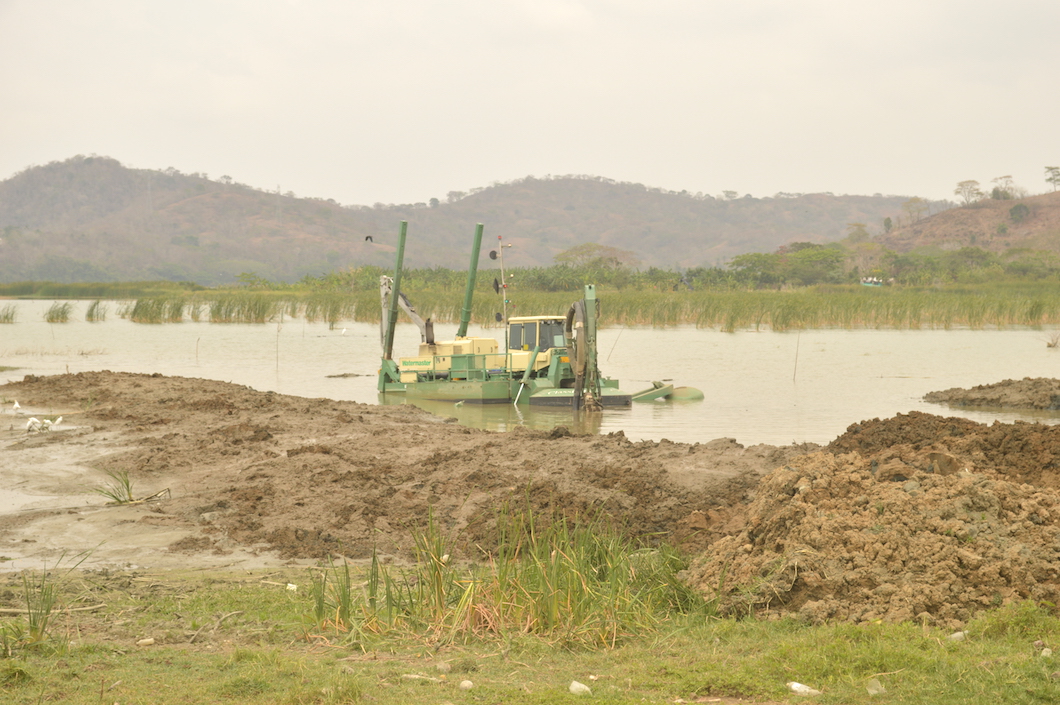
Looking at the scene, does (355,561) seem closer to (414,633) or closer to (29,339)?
(414,633)

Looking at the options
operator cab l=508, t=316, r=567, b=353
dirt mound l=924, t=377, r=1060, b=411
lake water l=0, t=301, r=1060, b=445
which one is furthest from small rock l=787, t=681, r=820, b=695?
dirt mound l=924, t=377, r=1060, b=411

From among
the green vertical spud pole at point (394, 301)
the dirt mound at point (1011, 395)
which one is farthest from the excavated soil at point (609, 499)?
the dirt mound at point (1011, 395)

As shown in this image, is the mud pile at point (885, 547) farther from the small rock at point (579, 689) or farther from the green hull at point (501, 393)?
the green hull at point (501, 393)

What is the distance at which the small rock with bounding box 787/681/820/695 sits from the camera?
4.36m

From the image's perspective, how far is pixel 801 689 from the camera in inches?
172

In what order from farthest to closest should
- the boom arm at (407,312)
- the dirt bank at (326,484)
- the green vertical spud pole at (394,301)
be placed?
the green vertical spud pole at (394,301) < the boom arm at (407,312) < the dirt bank at (326,484)

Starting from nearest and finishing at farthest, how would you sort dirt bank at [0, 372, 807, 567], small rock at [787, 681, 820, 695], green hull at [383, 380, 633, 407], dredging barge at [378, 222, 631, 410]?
small rock at [787, 681, 820, 695] → dirt bank at [0, 372, 807, 567] → dredging barge at [378, 222, 631, 410] → green hull at [383, 380, 633, 407]

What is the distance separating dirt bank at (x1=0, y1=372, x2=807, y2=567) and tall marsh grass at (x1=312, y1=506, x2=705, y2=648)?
0.77m

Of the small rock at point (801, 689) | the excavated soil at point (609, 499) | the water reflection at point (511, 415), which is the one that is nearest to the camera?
the small rock at point (801, 689)

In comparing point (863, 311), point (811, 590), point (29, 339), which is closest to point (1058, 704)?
point (811, 590)

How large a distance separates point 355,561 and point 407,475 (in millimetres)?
2060

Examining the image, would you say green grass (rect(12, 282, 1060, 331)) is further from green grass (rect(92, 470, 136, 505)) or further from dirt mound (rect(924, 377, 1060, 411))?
green grass (rect(92, 470, 136, 505))

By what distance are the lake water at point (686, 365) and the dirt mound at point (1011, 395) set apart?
483mm

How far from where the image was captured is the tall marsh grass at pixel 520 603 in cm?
535
